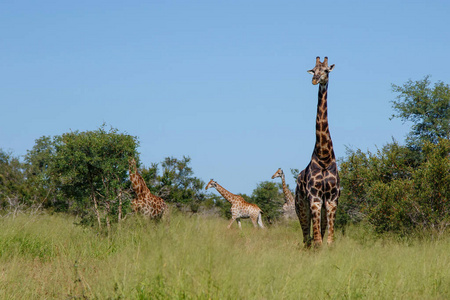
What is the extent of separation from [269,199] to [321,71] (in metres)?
17.1

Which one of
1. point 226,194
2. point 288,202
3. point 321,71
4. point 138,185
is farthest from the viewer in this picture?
point 288,202

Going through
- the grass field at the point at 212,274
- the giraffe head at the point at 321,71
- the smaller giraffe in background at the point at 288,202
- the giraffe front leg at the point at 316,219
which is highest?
the giraffe head at the point at 321,71

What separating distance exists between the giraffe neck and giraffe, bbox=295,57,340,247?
34.7 feet

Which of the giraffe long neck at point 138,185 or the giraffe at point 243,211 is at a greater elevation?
the giraffe long neck at point 138,185

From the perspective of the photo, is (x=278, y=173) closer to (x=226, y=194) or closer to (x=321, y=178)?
(x=226, y=194)

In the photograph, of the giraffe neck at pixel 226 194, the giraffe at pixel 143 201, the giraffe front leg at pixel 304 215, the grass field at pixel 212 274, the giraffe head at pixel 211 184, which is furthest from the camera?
the giraffe head at pixel 211 184

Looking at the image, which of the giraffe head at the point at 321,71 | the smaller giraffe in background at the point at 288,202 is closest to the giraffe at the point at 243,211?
the smaller giraffe in background at the point at 288,202

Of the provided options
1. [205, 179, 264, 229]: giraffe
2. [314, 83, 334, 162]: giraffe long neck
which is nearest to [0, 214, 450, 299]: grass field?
[314, 83, 334, 162]: giraffe long neck

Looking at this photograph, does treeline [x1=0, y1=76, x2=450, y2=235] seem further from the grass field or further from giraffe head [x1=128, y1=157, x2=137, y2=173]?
the grass field

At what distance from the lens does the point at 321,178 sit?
10.6 metres

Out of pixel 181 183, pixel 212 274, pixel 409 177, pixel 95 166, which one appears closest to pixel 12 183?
pixel 181 183

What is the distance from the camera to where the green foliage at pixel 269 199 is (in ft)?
87.7

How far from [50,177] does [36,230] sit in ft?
7.54

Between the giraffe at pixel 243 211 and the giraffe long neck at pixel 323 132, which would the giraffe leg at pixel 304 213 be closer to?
the giraffe long neck at pixel 323 132
